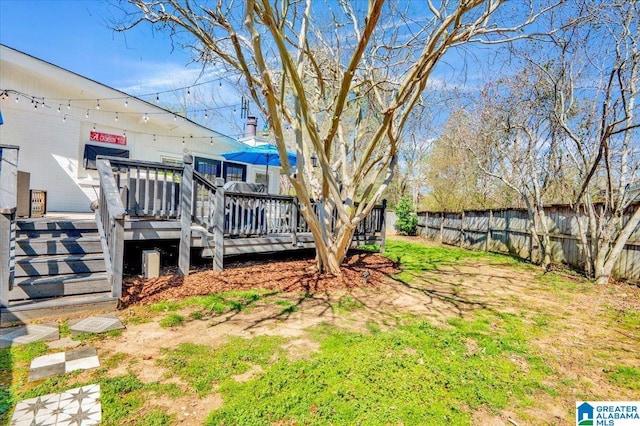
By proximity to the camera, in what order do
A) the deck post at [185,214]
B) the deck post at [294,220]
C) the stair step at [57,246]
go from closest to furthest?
the stair step at [57,246]
the deck post at [185,214]
the deck post at [294,220]

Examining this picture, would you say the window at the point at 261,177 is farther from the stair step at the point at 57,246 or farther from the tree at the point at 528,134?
the stair step at the point at 57,246

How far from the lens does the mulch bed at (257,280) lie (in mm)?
4465

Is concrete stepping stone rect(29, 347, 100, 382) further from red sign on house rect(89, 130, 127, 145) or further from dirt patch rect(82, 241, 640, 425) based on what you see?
red sign on house rect(89, 130, 127, 145)

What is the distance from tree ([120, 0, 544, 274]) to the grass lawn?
73.9 inches

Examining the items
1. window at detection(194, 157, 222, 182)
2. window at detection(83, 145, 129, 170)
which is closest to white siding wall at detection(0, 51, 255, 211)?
window at detection(83, 145, 129, 170)

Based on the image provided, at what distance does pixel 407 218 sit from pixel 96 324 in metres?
14.1

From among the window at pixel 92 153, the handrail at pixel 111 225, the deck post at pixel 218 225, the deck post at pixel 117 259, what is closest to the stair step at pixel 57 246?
the handrail at pixel 111 225

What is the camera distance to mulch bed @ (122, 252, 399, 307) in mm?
4465

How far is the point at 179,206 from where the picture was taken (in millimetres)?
5348

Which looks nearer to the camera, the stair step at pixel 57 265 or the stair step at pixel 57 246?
the stair step at pixel 57 265

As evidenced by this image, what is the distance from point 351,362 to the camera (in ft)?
8.97

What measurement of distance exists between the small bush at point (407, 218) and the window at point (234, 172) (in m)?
7.75

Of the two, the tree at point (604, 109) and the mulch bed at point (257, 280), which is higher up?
the tree at point (604, 109)

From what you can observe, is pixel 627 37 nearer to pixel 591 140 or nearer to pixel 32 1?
pixel 591 140
